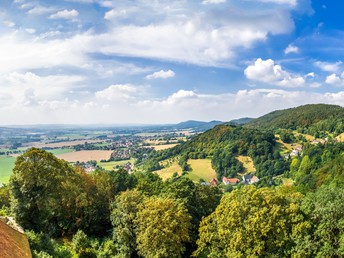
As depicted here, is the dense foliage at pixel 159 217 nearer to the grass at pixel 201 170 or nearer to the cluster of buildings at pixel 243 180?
the cluster of buildings at pixel 243 180

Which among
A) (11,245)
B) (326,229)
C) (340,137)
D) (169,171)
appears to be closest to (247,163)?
(169,171)

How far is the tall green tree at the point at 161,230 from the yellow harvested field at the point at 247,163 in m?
119

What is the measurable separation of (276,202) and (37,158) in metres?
22.7

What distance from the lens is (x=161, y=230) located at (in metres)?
27.0

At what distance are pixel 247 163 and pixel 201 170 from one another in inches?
936

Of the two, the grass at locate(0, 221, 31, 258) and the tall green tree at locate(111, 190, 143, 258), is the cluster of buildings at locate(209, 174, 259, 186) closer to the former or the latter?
the tall green tree at locate(111, 190, 143, 258)

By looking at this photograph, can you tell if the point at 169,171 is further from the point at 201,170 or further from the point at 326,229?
the point at 326,229

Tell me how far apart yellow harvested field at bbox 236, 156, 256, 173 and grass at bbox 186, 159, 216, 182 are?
15440 millimetres

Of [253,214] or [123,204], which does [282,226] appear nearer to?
[253,214]

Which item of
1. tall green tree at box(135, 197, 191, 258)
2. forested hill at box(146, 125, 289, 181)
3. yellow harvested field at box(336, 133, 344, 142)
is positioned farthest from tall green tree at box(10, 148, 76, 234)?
yellow harvested field at box(336, 133, 344, 142)

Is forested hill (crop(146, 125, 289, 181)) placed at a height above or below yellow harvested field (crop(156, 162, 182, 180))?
above

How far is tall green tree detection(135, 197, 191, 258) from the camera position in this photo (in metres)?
26.5

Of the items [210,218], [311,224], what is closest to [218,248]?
[210,218]

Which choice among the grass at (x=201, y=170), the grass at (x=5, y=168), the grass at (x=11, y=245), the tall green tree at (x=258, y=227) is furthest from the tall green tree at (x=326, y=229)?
the grass at (x=201, y=170)
